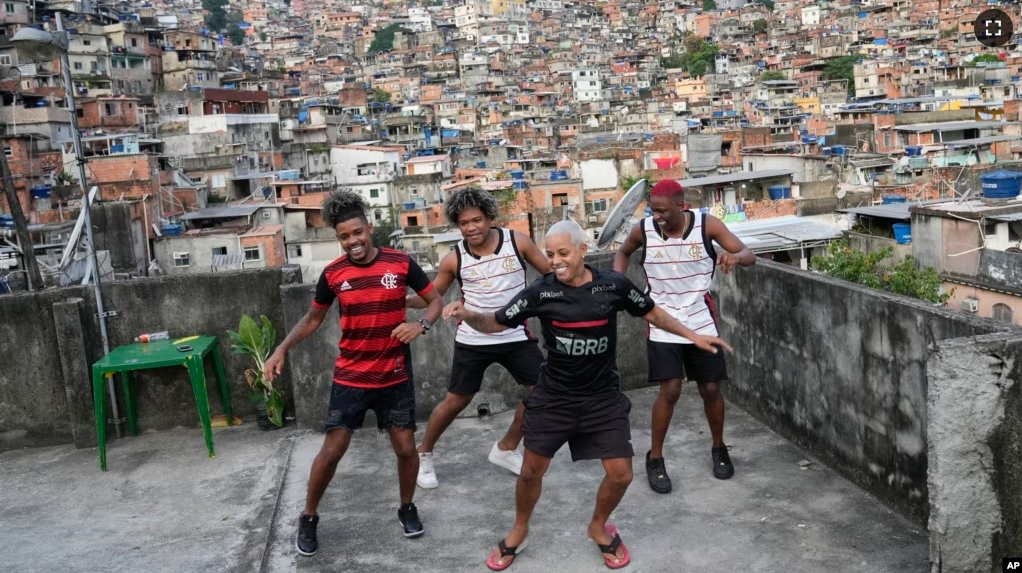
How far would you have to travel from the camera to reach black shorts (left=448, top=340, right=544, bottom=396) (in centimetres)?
468

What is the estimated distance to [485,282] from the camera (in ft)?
15.1

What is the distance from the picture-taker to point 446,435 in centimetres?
568

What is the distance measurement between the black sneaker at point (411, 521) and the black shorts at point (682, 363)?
4.16 ft

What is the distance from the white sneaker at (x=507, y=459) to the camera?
16.2 feet

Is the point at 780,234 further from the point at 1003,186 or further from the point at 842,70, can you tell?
the point at 842,70

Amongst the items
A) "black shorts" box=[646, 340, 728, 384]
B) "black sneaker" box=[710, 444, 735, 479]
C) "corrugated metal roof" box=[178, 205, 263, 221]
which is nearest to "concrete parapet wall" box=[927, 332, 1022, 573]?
"black shorts" box=[646, 340, 728, 384]

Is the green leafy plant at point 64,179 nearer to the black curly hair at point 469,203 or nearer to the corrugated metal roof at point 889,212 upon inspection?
the corrugated metal roof at point 889,212

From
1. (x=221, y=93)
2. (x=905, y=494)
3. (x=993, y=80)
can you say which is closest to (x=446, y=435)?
(x=905, y=494)

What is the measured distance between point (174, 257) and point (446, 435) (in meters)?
27.4

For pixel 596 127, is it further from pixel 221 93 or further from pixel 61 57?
pixel 61 57

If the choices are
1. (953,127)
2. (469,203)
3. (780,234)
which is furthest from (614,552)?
(953,127)

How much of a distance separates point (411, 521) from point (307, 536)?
17.5 inches

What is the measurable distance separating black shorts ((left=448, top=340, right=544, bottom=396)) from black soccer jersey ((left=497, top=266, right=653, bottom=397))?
83cm

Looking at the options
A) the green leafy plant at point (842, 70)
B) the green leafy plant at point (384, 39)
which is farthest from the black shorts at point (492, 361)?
the green leafy plant at point (384, 39)
